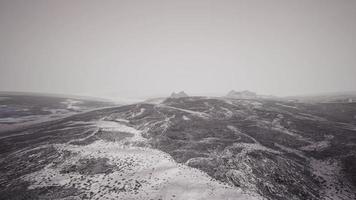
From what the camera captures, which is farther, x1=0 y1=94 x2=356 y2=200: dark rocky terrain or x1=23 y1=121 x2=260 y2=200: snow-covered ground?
x1=0 y1=94 x2=356 y2=200: dark rocky terrain

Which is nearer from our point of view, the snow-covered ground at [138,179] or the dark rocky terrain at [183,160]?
the snow-covered ground at [138,179]

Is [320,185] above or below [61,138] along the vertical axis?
below

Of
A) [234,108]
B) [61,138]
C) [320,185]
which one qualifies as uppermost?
[234,108]

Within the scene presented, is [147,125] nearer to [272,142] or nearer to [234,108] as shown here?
[272,142]

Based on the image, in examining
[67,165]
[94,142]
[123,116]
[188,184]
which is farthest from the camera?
[123,116]

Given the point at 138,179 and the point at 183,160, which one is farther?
the point at 183,160

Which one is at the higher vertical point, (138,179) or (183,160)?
(183,160)

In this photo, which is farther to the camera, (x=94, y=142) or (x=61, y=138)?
Answer: (x=61, y=138)

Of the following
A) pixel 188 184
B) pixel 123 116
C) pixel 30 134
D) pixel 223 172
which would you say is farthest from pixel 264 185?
pixel 30 134
